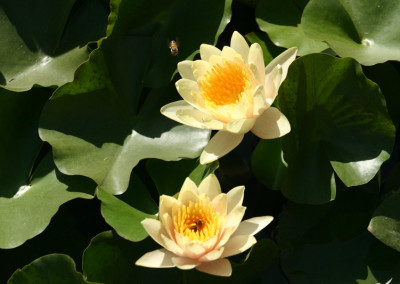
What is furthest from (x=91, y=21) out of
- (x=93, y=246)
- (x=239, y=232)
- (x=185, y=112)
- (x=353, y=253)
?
(x=353, y=253)

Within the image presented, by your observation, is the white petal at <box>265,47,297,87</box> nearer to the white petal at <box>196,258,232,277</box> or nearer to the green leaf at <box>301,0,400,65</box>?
the green leaf at <box>301,0,400,65</box>

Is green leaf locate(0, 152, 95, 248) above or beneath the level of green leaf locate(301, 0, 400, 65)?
beneath

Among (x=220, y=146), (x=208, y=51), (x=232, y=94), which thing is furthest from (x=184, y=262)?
(x=208, y=51)

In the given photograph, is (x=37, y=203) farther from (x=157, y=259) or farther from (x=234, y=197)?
(x=234, y=197)

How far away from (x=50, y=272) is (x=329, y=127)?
2.55ft

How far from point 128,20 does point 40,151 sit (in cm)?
47

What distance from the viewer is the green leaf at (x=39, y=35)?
1769 millimetres

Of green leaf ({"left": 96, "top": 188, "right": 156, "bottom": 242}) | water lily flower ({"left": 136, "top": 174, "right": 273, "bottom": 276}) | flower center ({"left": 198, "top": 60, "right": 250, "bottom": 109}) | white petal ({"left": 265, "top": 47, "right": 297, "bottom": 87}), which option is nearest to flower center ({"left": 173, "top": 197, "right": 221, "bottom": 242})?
water lily flower ({"left": 136, "top": 174, "right": 273, "bottom": 276})

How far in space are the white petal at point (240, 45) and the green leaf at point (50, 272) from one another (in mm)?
640

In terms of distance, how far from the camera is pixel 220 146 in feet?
4.72

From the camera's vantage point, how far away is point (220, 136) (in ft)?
4.75

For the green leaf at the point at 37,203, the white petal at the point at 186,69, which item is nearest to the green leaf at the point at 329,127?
the white petal at the point at 186,69

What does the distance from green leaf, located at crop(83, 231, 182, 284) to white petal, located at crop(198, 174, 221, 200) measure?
9.8 inches

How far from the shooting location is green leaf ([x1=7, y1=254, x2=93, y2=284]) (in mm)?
1379
